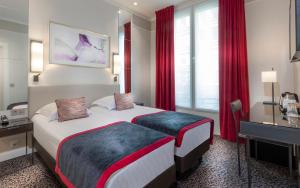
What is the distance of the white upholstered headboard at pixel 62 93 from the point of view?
2699 mm

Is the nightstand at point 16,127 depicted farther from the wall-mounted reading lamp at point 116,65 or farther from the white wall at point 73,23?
the wall-mounted reading lamp at point 116,65

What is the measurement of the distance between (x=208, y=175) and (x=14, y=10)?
12.5ft

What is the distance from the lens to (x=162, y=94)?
15.0 ft

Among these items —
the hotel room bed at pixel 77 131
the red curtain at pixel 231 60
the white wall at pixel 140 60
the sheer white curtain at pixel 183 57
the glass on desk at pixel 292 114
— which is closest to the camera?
the hotel room bed at pixel 77 131

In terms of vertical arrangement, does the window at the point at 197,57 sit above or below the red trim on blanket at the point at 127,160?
above

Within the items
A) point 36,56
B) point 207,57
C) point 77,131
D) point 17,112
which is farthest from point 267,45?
point 17,112

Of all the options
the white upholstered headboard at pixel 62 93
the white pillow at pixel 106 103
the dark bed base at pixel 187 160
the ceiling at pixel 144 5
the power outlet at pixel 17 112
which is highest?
the ceiling at pixel 144 5

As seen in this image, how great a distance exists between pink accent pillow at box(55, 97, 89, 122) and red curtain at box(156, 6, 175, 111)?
2.37 metres

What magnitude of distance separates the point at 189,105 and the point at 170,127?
2230 mm

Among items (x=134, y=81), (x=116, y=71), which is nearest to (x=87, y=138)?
(x=116, y=71)

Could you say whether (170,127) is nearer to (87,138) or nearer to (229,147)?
(87,138)

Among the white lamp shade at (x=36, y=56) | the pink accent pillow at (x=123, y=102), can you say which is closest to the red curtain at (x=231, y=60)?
the pink accent pillow at (x=123, y=102)

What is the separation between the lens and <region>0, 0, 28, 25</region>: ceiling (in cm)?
246

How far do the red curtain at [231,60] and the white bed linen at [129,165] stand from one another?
87.7 inches
